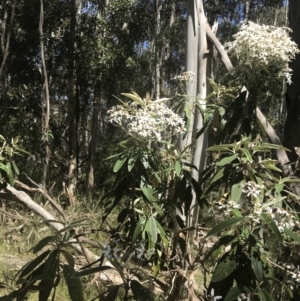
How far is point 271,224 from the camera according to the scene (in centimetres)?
122

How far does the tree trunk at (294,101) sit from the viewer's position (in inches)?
107

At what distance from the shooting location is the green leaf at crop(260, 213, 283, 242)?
3.92 ft

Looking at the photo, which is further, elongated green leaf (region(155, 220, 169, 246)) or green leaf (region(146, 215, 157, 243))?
elongated green leaf (region(155, 220, 169, 246))

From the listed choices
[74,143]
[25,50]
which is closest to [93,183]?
[74,143]

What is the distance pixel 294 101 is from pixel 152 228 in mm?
1613

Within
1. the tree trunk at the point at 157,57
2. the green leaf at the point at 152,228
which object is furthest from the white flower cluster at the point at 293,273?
the tree trunk at the point at 157,57

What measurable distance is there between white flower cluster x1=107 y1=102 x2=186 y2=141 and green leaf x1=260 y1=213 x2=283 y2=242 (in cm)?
56

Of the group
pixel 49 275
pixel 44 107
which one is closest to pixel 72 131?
pixel 44 107

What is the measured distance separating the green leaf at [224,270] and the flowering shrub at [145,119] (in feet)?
1.79

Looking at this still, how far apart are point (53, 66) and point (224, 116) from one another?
257 inches

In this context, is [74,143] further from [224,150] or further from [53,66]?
[224,150]

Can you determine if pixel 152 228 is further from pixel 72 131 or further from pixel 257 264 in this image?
pixel 72 131

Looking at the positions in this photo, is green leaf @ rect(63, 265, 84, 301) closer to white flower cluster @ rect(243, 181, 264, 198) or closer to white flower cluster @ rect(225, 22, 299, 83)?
white flower cluster @ rect(243, 181, 264, 198)

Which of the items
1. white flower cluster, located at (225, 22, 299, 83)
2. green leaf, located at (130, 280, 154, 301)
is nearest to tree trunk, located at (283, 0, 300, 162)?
white flower cluster, located at (225, 22, 299, 83)
